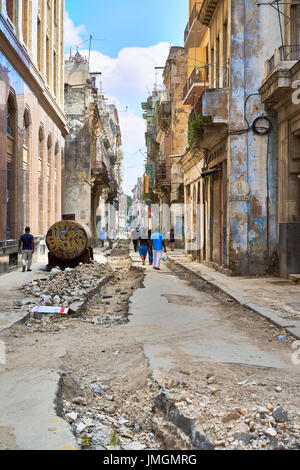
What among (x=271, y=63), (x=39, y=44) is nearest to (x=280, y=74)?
(x=271, y=63)

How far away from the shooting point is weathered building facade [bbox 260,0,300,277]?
1337cm

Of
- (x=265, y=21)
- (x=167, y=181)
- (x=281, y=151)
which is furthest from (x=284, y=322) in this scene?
(x=167, y=181)

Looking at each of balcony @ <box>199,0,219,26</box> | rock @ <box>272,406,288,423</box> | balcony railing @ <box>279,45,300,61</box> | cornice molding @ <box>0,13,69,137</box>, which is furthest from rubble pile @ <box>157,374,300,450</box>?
balcony @ <box>199,0,219,26</box>

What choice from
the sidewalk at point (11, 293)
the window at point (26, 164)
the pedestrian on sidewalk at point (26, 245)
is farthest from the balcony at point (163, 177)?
the pedestrian on sidewalk at point (26, 245)

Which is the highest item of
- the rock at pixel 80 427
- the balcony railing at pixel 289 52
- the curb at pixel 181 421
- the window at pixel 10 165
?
the balcony railing at pixel 289 52

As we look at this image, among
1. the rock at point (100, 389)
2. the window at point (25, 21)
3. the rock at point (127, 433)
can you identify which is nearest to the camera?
the rock at point (127, 433)

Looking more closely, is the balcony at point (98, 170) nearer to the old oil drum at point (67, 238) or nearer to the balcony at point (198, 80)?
the balcony at point (198, 80)

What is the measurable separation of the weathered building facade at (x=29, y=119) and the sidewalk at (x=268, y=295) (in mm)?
6684

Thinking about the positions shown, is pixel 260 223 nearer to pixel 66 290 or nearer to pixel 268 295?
pixel 268 295

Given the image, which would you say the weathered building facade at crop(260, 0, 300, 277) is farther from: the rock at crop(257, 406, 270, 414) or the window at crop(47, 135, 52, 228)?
the window at crop(47, 135, 52, 228)

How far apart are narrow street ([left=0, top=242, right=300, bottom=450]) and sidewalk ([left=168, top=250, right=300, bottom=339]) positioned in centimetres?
28

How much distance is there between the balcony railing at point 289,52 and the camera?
13.8m

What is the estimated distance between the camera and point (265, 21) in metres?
15.1

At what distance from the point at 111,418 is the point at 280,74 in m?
11.4
